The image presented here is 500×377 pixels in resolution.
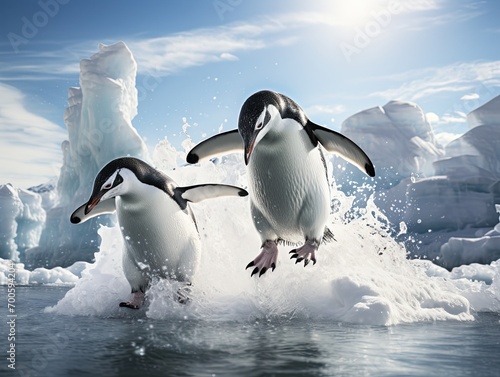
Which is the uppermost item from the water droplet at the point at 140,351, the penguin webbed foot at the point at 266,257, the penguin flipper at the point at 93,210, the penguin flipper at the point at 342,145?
the penguin flipper at the point at 342,145

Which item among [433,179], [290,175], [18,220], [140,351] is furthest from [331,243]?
[433,179]

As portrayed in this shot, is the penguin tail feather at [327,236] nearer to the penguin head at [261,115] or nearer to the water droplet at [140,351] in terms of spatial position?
the penguin head at [261,115]

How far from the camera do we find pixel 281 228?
3.79 metres

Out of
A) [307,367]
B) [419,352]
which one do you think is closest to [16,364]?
[307,367]

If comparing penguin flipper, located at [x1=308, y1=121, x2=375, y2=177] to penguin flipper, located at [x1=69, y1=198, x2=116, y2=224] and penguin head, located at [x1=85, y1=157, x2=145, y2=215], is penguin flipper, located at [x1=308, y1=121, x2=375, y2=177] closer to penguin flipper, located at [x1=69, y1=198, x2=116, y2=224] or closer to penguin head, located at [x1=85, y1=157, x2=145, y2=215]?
penguin head, located at [x1=85, y1=157, x2=145, y2=215]

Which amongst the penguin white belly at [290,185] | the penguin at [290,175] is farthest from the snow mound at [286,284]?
the penguin white belly at [290,185]

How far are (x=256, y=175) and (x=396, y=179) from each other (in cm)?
2754

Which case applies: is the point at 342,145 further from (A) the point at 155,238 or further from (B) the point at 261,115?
(A) the point at 155,238

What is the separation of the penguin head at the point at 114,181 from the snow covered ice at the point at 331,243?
786mm

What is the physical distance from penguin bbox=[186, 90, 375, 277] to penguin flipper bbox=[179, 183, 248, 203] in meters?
0.39

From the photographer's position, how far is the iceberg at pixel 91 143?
2103cm

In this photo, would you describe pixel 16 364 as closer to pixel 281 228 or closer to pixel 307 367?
pixel 307 367

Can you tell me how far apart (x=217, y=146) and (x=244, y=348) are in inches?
74.2

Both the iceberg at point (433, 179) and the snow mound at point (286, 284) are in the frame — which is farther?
the iceberg at point (433, 179)
